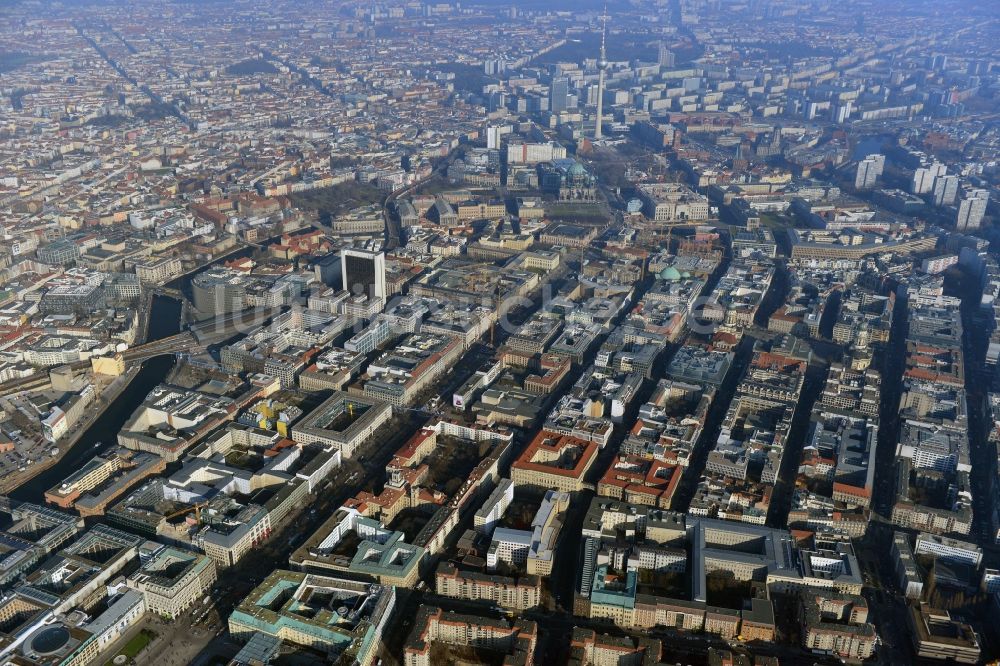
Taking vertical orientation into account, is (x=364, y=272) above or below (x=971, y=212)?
above

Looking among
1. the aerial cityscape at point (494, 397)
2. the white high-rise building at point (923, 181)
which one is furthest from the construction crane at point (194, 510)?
the white high-rise building at point (923, 181)

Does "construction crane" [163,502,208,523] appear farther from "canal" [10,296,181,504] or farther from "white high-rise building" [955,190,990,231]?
"white high-rise building" [955,190,990,231]

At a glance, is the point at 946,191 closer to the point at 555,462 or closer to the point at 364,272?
the point at 364,272

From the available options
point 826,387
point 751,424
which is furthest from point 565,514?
point 826,387

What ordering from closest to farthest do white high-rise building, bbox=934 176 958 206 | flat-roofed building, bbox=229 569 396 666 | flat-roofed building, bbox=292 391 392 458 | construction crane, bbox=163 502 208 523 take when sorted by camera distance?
1. flat-roofed building, bbox=229 569 396 666
2. construction crane, bbox=163 502 208 523
3. flat-roofed building, bbox=292 391 392 458
4. white high-rise building, bbox=934 176 958 206

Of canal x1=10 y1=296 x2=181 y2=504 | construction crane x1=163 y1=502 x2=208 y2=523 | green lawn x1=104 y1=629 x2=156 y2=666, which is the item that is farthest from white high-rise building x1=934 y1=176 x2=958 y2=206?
green lawn x1=104 y1=629 x2=156 y2=666

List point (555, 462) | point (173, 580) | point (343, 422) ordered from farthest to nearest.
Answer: point (343, 422) → point (555, 462) → point (173, 580)

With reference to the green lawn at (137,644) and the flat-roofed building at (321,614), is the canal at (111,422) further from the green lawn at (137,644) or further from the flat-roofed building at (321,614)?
the flat-roofed building at (321,614)

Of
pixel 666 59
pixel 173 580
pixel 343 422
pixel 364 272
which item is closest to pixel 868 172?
pixel 364 272
